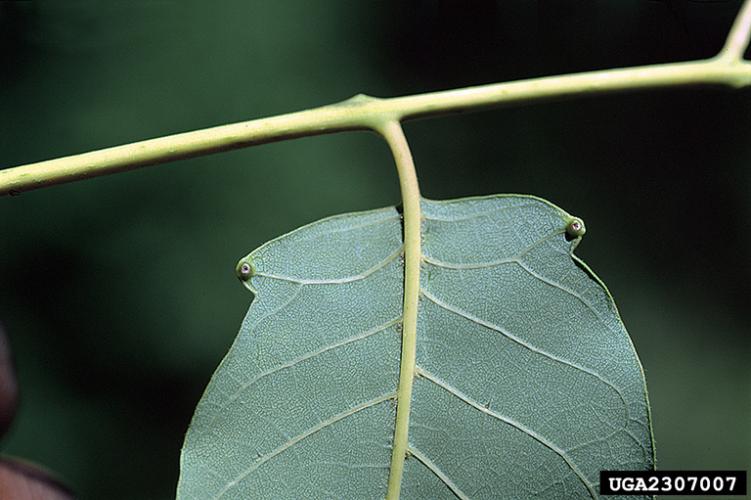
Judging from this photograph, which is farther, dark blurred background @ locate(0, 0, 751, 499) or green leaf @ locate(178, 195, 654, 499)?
dark blurred background @ locate(0, 0, 751, 499)

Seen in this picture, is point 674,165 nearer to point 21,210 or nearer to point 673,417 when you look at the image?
point 673,417

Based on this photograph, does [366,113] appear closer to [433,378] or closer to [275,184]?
[433,378]

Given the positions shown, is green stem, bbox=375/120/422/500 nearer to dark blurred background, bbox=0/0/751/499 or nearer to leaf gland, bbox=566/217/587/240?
leaf gland, bbox=566/217/587/240

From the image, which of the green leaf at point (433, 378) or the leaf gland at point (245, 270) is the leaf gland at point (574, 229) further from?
the leaf gland at point (245, 270)

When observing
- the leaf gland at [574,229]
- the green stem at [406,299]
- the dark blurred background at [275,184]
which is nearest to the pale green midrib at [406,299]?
the green stem at [406,299]

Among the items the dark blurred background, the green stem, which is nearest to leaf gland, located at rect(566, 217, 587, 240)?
the green stem

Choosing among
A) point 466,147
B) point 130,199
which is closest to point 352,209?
point 466,147
